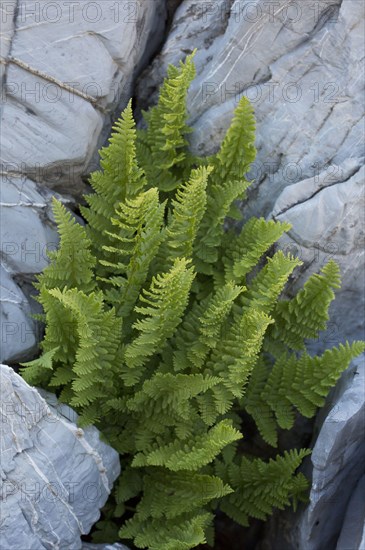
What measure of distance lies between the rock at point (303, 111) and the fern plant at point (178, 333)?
11.1 inches

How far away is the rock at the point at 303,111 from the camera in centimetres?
475

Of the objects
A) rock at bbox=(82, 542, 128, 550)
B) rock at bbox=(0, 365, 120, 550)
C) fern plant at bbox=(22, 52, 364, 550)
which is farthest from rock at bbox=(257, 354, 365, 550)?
rock at bbox=(0, 365, 120, 550)

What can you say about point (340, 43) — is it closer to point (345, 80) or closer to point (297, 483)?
point (345, 80)

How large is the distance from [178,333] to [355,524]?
1548mm

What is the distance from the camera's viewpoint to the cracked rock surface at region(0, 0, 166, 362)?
471 centimetres

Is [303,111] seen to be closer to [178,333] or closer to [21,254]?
[178,333]

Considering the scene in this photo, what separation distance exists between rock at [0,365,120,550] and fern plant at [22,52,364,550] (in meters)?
0.19

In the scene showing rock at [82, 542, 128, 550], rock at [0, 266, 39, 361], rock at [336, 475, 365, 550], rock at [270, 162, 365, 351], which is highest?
rock at [270, 162, 365, 351]

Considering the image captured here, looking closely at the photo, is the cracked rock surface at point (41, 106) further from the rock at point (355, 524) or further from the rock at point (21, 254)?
the rock at point (355, 524)

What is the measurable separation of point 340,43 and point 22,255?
2.52m

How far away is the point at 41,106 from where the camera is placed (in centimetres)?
481

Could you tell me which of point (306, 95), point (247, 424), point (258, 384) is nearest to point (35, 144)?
point (306, 95)

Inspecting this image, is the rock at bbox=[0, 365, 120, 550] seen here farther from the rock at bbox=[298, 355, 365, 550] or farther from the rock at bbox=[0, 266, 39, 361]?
the rock at bbox=[298, 355, 365, 550]

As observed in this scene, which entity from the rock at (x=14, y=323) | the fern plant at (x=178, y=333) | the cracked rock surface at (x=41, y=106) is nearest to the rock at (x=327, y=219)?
the fern plant at (x=178, y=333)
